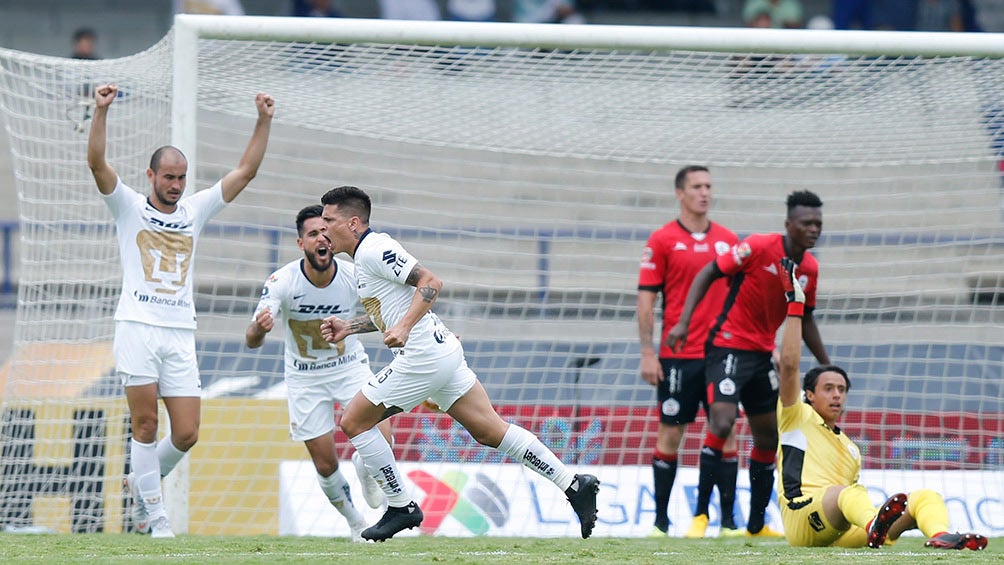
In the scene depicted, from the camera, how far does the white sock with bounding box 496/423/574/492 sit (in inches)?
249

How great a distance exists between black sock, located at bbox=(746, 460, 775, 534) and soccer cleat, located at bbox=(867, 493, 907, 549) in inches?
73.4

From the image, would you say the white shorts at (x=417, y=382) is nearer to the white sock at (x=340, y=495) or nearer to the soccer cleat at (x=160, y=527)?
the white sock at (x=340, y=495)

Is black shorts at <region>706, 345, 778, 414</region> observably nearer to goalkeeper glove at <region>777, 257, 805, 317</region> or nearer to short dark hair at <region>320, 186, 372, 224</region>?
goalkeeper glove at <region>777, 257, 805, 317</region>

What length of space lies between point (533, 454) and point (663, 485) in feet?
7.41

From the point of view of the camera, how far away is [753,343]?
26.8 ft

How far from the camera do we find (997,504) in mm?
9055

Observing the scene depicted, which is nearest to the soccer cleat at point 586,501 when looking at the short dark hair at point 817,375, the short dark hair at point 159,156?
the short dark hair at point 817,375

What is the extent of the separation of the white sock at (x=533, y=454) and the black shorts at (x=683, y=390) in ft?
7.16

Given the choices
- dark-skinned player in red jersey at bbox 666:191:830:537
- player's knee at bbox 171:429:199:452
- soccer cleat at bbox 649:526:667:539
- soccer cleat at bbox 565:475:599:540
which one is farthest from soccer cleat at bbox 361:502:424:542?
soccer cleat at bbox 649:526:667:539

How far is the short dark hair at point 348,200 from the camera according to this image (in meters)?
6.22

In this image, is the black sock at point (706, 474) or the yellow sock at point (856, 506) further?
the black sock at point (706, 474)

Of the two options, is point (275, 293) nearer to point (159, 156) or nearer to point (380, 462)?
point (159, 156)

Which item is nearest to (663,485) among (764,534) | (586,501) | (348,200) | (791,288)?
(764,534)

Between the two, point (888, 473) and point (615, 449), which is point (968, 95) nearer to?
point (888, 473)
